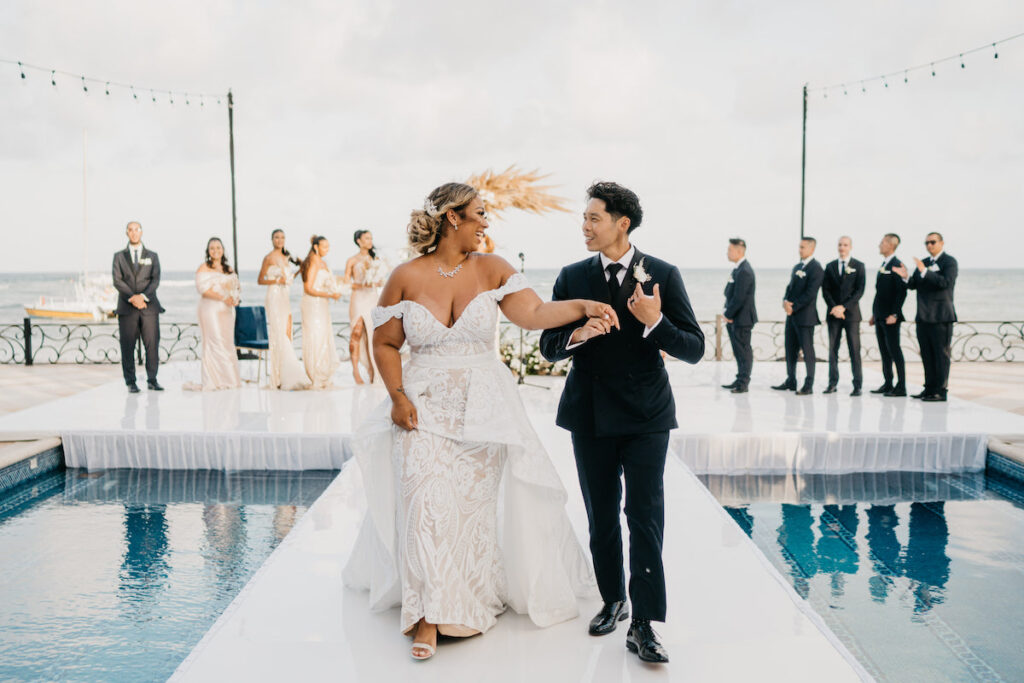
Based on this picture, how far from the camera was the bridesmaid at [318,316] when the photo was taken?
8.45 meters

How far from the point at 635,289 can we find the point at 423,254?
800 millimetres

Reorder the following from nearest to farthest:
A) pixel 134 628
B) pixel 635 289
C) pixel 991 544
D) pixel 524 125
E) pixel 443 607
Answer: pixel 635 289
pixel 443 607
pixel 134 628
pixel 991 544
pixel 524 125

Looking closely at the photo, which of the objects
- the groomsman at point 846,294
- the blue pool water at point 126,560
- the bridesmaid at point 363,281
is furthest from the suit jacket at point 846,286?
the blue pool water at point 126,560

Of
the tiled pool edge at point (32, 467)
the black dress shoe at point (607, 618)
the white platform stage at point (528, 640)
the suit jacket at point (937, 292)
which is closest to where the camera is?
the white platform stage at point (528, 640)

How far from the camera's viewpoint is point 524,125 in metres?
39.8

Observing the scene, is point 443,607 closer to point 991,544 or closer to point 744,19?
point 991,544

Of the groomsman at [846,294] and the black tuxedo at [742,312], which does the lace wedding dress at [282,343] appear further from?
the groomsman at [846,294]

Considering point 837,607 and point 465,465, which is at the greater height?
point 465,465

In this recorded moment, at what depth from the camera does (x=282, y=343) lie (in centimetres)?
870

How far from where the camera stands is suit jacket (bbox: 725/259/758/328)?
8188mm

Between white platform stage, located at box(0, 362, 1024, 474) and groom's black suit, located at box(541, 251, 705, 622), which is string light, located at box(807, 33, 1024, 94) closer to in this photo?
white platform stage, located at box(0, 362, 1024, 474)

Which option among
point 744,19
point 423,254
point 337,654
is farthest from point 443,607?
point 744,19

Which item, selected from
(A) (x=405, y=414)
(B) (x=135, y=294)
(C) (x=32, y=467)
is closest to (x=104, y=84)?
(B) (x=135, y=294)

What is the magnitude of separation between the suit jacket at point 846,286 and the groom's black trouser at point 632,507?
→ 621 centimetres
